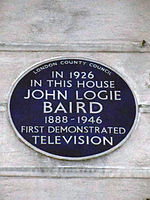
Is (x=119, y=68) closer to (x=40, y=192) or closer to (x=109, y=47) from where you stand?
(x=109, y=47)

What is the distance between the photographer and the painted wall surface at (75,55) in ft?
24.3

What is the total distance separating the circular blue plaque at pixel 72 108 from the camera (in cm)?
776

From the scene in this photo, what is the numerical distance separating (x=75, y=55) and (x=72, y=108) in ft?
3.14

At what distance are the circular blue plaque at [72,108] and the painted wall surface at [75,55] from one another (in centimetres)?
11

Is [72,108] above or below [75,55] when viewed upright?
below

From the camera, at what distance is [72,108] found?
26.6 feet

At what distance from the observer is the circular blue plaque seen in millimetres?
7762

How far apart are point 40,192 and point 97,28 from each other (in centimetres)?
290

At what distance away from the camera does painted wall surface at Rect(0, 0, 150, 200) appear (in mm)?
7406

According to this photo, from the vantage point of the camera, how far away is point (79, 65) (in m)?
8.59

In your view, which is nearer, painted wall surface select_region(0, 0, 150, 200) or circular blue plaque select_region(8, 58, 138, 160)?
painted wall surface select_region(0, 0, 150, 200)

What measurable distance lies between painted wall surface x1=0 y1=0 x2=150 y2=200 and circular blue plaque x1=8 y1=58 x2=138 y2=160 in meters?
0.11

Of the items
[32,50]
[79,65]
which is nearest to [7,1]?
[32,50]

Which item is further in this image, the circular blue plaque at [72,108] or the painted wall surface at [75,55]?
the circular blue plaque at [72,108]
